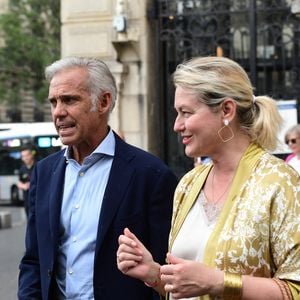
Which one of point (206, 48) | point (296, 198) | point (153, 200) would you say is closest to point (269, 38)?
point (206, 48)

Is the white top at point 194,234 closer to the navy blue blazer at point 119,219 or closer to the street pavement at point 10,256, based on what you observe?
the navy blue blazer at point 119,219

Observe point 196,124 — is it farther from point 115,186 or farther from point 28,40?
point 28,40

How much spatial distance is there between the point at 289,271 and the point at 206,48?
29.3ft

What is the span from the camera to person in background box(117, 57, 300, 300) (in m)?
2.34

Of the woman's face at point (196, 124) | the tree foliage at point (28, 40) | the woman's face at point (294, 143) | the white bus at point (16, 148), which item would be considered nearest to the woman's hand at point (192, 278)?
the woman's face at point (196, 124)

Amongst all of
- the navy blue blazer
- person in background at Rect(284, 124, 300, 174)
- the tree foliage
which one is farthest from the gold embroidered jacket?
the tree foliage

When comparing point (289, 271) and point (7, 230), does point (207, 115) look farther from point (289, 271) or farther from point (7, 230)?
point (7, 230)

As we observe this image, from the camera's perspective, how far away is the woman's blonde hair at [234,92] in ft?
8.38

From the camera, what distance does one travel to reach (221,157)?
2633 millimetres

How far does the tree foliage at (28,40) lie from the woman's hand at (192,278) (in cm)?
3691

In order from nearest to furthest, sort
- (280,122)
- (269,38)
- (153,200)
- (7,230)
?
(280,122), (153,200), (269,38), (7,230)

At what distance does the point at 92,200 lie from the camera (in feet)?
10.7

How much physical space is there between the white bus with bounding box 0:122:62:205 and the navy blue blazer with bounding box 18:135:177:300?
2314 centimetres

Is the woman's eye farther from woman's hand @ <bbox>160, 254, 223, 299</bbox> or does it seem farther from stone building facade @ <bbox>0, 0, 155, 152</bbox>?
stone building facade @ <bbox>0, 0, 155, 152</bbox>
